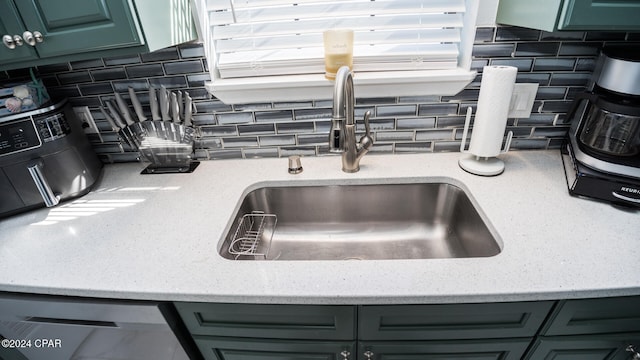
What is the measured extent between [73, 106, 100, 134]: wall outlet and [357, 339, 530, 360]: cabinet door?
1300 mm

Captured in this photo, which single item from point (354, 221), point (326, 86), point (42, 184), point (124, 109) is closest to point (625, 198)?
point (354, 221)

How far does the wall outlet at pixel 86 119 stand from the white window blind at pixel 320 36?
552mm

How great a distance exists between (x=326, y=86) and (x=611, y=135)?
0.89m

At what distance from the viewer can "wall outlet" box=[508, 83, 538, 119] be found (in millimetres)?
1048

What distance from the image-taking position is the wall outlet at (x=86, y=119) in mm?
1187

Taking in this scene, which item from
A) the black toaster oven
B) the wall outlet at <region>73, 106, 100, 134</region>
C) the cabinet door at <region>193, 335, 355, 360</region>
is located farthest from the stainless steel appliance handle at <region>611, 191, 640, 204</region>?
the wall outlet at <region>73, 106, 100, 134</region>

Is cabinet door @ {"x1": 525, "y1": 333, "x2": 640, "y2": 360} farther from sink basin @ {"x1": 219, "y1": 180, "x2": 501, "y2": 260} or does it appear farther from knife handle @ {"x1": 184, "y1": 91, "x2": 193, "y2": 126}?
knife handle @ {"x1": 184, "y1": 91, "x2": 193, "y2": 126}

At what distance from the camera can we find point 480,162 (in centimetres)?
107

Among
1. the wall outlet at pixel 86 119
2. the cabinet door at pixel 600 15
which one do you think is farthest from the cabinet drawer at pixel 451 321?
the wall outlet at pixel 86 119

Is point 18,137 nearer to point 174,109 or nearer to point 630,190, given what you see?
point 174,109

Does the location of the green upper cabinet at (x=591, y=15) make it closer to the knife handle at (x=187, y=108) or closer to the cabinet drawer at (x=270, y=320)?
the cabinet drawer at (x=270, y=320)

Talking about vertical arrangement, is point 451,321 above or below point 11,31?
below

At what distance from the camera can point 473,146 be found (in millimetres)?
1028

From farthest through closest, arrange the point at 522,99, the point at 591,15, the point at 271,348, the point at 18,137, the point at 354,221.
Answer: the point at 354,221
the point at 522,99
the point at 18,137
the point at 271,348
the point at 591,15
